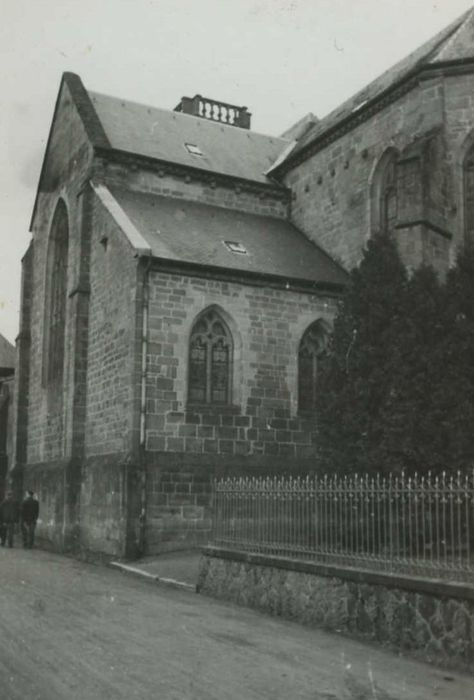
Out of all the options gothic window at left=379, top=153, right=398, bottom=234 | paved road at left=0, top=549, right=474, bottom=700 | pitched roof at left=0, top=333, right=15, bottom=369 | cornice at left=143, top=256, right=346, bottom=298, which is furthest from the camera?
pitched roof at left=0, top=333, right=15, bottom=369

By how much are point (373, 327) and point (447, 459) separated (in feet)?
9.18

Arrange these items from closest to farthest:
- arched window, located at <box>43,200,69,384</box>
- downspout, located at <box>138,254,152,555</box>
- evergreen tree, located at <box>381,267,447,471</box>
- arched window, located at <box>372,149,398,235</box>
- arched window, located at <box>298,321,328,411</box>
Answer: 1. evergreen tree, located at <box>381,267,447,471</box>
2. downspout, located at <box>138,254,152,555</box>
3. arched window, located at <box>298,321,328,411</box>
4. arched window, located at <box>372,149,398,235</box>
5. arched window, located at <box>43,200,69,384</box>

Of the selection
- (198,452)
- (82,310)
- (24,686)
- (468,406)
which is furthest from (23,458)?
(24,686)

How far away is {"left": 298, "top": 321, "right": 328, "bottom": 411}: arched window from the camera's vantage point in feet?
64.6

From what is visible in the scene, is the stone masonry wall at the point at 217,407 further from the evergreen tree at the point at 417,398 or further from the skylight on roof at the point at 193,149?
the skylight on roof at the point at 193,149

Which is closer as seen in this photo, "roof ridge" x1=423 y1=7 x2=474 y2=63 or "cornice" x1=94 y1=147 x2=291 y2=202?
"roof ridge" x1=423 y1=7 x2=474 y2=63

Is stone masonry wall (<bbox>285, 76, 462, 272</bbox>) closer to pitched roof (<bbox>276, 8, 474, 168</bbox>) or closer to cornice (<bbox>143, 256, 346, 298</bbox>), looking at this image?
pitched roof (<bbox>276, 8, 474, 168</bbox>)

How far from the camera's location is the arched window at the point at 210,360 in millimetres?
18391

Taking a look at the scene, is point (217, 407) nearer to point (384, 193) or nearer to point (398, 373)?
point (398, 373)

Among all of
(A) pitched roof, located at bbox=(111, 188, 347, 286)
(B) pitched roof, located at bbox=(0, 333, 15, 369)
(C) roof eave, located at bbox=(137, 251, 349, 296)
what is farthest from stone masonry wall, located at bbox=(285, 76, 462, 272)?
(B) pitched roof, located at bbox=(0, 333, 15, 369)

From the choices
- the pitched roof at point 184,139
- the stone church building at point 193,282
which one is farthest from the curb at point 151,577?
the pitched roof at point 184,139

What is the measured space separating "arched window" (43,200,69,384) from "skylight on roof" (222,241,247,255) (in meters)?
5.81

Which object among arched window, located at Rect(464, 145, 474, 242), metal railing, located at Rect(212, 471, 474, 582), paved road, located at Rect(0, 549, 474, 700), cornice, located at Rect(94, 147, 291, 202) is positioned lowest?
paved road, located at Rect(0, 549, 474, 700)

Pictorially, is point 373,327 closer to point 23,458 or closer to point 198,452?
point 198,452
